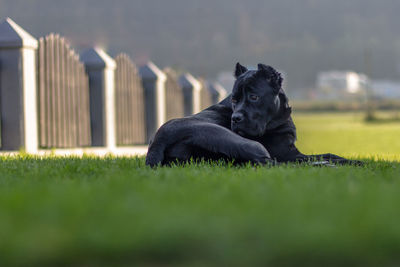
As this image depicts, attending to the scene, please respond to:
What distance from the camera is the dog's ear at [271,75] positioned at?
5.46 m

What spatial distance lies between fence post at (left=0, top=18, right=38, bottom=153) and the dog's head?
5704 mm

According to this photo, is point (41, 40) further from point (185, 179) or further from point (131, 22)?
point (131, 22)

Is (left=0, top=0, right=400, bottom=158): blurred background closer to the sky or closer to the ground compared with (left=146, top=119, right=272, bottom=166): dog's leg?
closer to the sky

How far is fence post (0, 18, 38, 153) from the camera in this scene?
33.0 ft

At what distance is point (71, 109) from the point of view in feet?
40.5

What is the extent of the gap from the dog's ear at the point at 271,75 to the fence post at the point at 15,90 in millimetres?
5922

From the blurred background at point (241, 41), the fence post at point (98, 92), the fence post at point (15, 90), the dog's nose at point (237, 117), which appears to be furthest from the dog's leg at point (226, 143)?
the blurred background at point (241, 41)

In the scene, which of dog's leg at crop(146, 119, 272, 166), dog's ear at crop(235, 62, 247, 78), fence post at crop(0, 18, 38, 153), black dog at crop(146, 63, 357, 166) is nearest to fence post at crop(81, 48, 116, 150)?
fence post at crop(0, 18, 38, 153)

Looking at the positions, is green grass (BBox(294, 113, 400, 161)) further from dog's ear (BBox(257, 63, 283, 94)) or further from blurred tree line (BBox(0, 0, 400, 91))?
blurred tree line (BBox(0, 0, 400, 91))

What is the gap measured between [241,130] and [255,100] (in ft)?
1.06

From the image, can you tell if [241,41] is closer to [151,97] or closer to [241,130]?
[151,97]

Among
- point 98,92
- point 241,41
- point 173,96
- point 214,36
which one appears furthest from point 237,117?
point 241,41

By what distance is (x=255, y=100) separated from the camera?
5.46m

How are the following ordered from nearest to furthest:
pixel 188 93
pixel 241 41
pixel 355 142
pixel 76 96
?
pixel 76 96 → pixel 188 93 → pixel 355 142 → pixel 241 41
